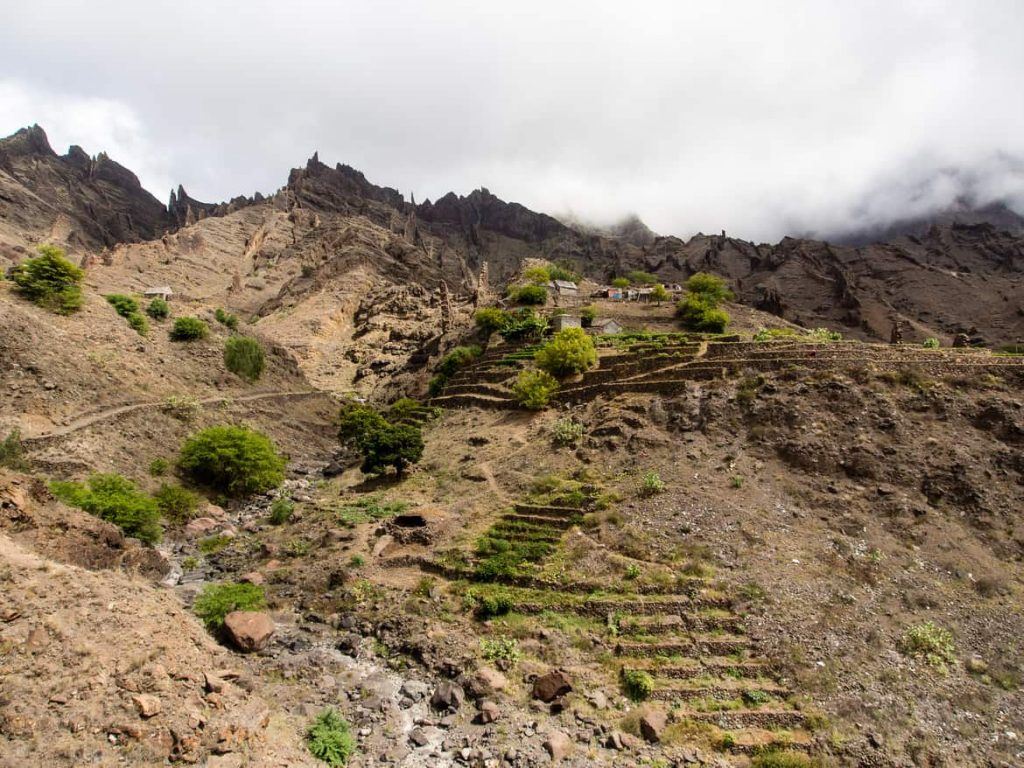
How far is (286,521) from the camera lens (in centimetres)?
3094

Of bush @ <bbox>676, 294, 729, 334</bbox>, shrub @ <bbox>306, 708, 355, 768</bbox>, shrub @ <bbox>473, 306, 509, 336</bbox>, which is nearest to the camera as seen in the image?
shrub @ <bbox>306, 708, 355, 768</bbox>

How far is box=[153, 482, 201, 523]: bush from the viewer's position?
98.0ft

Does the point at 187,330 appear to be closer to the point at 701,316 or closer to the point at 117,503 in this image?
the point at 117,503

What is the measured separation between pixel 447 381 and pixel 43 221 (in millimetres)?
113876

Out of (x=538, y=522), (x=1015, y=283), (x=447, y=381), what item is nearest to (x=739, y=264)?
(x=1015, y=283)

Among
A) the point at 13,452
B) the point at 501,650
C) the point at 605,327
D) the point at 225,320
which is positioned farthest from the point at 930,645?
the point at 225,320

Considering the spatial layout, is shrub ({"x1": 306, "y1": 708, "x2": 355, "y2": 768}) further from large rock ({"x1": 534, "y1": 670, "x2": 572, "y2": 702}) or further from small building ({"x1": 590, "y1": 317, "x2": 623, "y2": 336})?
small building ({"x1": 590, "y1": 317, "x2": 623, "y2": 336})

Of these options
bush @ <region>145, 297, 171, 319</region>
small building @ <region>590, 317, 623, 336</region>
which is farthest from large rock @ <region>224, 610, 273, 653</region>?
small building @ <region>590, 317, 623, 336</region>

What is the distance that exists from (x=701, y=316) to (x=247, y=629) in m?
47.8

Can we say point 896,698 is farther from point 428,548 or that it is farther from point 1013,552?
point 428,548

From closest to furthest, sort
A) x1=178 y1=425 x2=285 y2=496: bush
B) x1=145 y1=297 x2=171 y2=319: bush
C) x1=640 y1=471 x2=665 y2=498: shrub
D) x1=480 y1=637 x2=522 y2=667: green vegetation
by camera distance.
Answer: x1=480 y1=637 x2=522 y2=667: green vegetation → x1=640 y1=471 x2=665 y2=498: shrub → x1=178 y1=425 x2=285 y2=496: bush → x1=145 y1=297 x2=171 y2=319: bush

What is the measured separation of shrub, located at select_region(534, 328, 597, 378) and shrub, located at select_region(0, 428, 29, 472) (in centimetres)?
2925

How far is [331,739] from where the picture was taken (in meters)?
14.5

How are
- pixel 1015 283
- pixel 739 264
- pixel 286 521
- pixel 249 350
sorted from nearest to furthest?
1. pixel 286 521
2. pixel 249 350
3. pixel 1015 283
4. pixel 739 264
